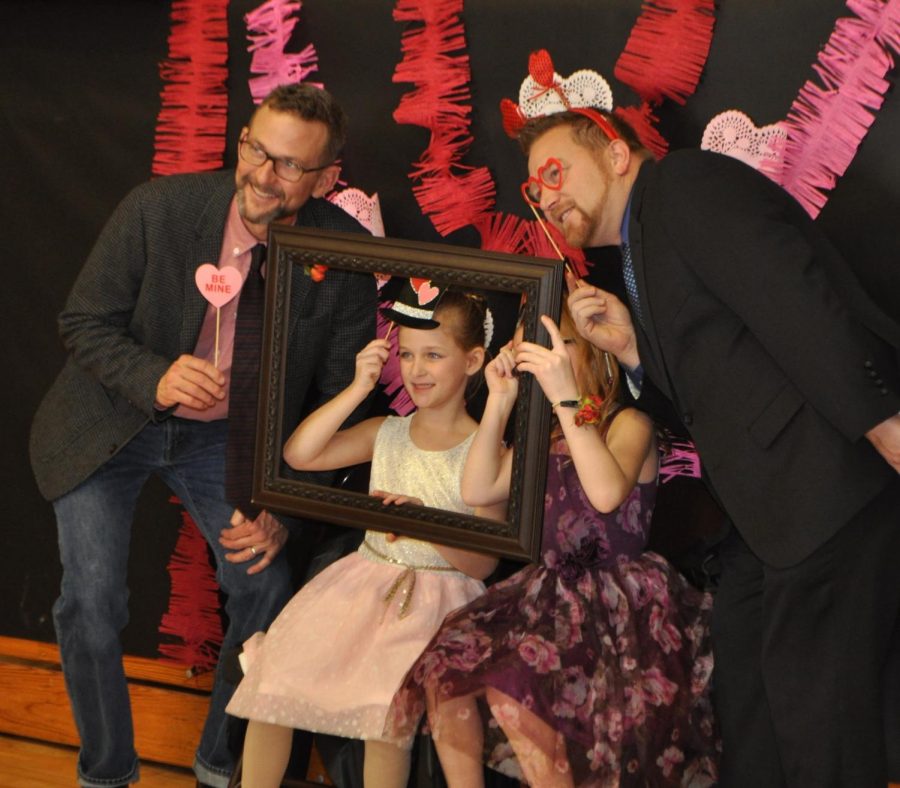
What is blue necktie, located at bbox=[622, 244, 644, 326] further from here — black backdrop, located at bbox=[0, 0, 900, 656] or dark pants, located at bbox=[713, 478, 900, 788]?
dark pants, located at bbox=[713, 478, 900, 788]

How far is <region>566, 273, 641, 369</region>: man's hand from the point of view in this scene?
2475 mm

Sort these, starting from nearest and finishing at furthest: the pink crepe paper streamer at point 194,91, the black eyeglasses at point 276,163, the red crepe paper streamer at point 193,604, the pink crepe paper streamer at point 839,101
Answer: the pink crepe paper streamer at point 839,101 → the black eyeglasses at point 276,163 → the pink crepe paper streamer at point 194,91 → the red crepe paper streamer at point 193,604

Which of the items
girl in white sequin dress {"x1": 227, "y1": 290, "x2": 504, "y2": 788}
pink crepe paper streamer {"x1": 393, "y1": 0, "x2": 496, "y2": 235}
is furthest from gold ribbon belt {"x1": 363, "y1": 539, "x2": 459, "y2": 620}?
pink crepe paper streamer {"x1": 393, "y1": 0, "x2": 496, "y2": 235}

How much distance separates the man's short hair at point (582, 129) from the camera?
245 centimetres

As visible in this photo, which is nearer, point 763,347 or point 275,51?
point 763,347

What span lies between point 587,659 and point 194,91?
6.13 feet

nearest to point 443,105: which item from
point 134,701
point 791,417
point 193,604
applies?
point 791,417

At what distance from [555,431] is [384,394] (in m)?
0.38

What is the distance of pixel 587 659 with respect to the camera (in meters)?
2.25

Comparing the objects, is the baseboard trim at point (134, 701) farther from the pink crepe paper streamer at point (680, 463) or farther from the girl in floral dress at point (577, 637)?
the pink crepe paper streamer at point (680, 463)

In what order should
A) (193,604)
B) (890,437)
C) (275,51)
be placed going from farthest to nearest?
(193,604), (275,51), (890,437)

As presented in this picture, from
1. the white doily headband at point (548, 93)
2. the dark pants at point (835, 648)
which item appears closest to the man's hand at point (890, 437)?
the dark pants at point (835, 648)

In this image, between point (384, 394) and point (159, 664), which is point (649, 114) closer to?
point (384, 394)

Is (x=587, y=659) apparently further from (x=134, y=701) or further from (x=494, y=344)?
(x=134, y=701)
